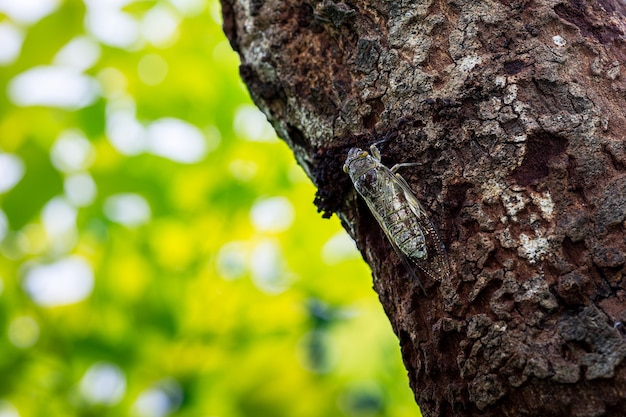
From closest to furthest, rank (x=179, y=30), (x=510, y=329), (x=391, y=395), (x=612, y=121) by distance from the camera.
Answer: (x=510, y=329), (x=612, y=121), (x=391, y=395), (x=179, y=30)

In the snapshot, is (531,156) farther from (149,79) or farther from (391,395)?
(149,79)

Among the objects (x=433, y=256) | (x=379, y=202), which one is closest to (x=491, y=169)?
(x=433, y=256)

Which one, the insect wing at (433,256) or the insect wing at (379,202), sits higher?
the insect wing at (379,202)

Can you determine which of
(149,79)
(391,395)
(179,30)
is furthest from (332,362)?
(179,30)

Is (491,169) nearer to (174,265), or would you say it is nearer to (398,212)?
(398,212)

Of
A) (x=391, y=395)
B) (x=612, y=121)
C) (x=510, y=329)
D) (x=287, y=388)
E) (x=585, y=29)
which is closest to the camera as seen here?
(x=510, y=329)

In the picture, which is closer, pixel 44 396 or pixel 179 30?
pixel 44 396
